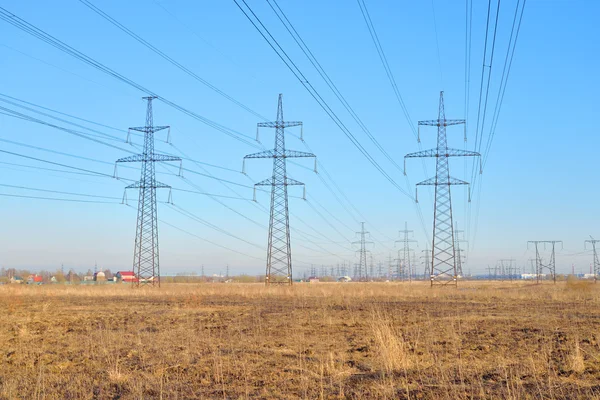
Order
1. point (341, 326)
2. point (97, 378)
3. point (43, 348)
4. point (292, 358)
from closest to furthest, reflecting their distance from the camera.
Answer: point (97, 378) < point (292, 358) < point (43, 348) < point (341, 326)

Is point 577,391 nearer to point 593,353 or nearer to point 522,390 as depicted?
point 522,390

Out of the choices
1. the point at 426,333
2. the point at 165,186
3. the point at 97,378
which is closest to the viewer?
the point at 97,378

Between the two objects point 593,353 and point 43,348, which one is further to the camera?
point 43,348

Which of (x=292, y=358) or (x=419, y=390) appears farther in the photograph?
(x=292, y=358)

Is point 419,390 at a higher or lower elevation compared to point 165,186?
lower

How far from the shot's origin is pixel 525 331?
54.0 ft

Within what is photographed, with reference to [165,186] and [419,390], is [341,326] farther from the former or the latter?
[165,186]

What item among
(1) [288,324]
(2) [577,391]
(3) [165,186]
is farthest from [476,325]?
(3) [165,186]

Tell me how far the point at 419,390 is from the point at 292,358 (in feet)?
12.3

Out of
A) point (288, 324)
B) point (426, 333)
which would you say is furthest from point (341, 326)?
point (426, 333)

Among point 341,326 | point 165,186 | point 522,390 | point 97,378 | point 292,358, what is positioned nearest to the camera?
point 522,390

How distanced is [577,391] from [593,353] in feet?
14.0

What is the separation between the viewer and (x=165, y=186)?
146 feet

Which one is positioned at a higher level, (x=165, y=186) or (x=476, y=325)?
(x=165, y=186)
